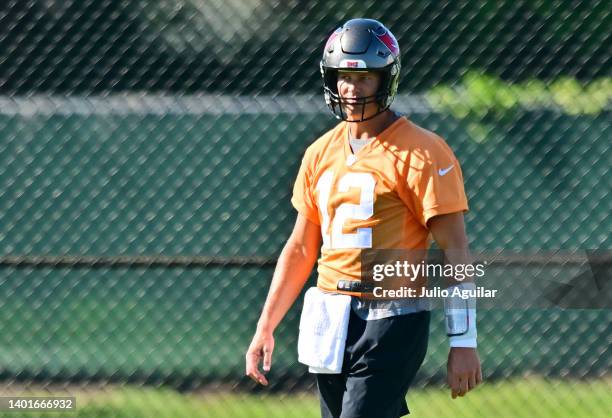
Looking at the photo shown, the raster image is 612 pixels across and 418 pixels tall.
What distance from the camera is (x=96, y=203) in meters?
5.69

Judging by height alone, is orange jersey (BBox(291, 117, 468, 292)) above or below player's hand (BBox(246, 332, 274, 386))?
above

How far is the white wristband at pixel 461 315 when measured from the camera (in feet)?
10.6

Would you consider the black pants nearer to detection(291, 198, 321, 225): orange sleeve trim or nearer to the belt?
the belt

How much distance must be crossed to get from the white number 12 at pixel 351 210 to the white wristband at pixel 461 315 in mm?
298

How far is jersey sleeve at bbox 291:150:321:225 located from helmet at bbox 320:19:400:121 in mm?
222

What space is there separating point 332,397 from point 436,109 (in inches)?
97.9

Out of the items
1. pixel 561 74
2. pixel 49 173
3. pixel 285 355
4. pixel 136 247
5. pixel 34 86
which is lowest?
pixel 285 355

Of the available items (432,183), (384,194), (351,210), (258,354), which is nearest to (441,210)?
(432,183)

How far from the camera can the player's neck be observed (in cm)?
341

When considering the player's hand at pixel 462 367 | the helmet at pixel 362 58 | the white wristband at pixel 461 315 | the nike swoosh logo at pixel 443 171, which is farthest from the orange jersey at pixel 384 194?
the player's hand at pixel 462 367

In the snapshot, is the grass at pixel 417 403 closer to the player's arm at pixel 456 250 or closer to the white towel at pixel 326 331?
the white towel at pixel 326 331

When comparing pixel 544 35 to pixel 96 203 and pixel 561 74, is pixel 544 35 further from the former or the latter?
pixel 96 203

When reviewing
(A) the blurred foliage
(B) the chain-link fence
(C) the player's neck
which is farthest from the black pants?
(A) the blurred foliage

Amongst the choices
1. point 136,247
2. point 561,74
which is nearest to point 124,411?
point 136,247
